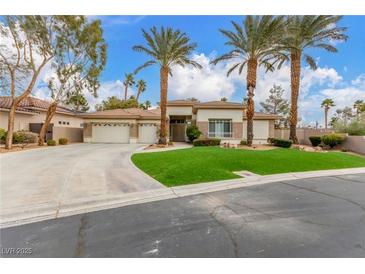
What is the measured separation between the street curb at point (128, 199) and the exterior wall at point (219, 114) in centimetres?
1523

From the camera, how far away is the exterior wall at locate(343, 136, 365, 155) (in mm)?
19266

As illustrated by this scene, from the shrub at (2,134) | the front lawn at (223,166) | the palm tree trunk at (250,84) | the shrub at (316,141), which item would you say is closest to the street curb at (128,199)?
the front lawn at (223,166)

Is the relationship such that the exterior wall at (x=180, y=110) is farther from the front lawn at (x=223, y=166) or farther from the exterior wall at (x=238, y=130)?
the front lawn at (x=223, y=166)

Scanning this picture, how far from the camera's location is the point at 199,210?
19.2ft

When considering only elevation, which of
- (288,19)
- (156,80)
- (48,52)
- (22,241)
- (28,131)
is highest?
(288,19)

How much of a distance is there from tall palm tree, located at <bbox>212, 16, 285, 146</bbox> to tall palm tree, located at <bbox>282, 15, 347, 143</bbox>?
1806 millimetres

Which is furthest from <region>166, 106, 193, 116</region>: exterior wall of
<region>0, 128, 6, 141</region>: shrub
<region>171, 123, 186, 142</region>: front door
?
<region>0, 128, 6, 141</region>: shrub

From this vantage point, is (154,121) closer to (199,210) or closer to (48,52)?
(48,52)

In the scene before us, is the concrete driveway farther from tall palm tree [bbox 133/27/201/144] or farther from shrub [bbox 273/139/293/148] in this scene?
shrub [bbox 273/139/293/148]

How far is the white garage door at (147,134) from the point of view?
90.1 ft

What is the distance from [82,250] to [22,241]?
1.36 meters
